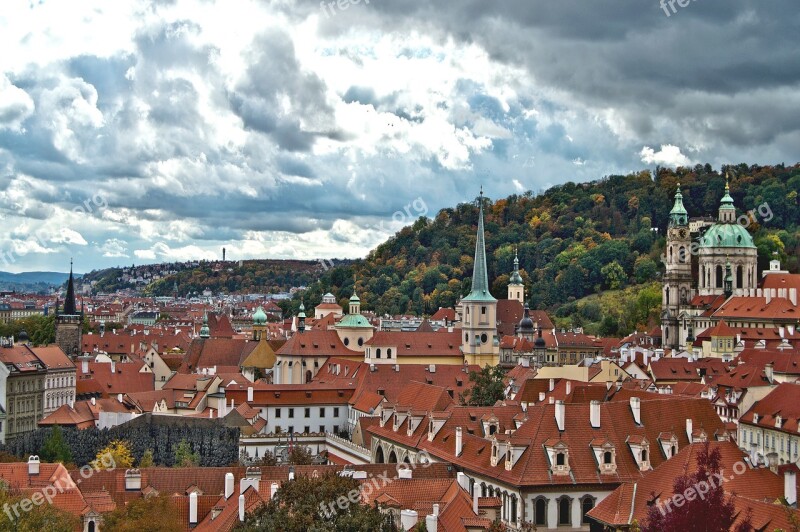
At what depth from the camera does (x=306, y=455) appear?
237 ft

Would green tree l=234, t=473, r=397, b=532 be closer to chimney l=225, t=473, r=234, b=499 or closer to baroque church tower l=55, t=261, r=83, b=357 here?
chimney l=225, t=473, r=234, b=499

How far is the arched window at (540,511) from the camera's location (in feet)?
166

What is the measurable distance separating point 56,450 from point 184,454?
27.6 feet

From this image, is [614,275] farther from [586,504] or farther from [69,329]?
[586,504]

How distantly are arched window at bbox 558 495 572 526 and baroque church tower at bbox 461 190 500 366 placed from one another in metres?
61.7

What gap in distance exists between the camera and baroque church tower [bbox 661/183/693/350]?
134 m

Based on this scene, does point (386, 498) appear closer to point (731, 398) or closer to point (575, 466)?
point (575, 466)

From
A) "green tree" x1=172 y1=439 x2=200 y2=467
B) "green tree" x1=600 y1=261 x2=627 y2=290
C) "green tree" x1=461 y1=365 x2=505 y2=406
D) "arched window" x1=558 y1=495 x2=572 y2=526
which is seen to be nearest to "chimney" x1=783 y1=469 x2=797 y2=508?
"arched window" x1=558 y1=495 x2=572 y2=526

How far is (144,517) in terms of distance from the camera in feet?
135

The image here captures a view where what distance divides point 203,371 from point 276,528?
8265cm

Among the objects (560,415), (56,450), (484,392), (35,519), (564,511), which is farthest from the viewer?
(484,392)

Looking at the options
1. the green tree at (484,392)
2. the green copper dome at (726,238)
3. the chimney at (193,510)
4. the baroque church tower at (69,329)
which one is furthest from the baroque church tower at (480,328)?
the chimney at (193,510)

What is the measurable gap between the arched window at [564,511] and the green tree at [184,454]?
29321mm

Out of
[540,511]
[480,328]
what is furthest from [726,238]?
[540,511]
